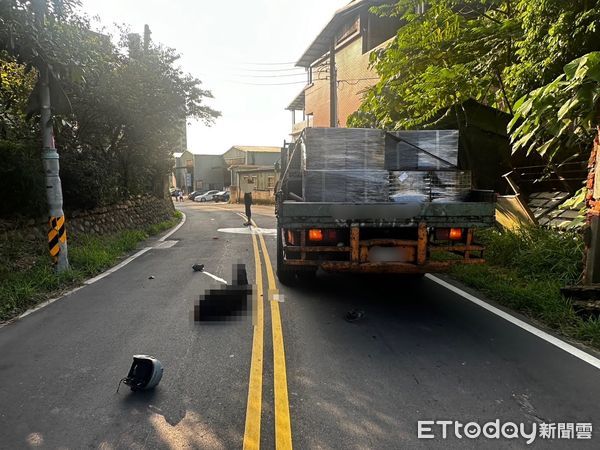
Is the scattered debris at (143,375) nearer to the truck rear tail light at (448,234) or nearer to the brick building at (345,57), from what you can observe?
the truck rear tail light at (448,234)

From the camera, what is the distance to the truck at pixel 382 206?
5.38 meters

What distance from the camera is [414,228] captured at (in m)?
5.62

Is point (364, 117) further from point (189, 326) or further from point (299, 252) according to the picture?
point (189, 326)

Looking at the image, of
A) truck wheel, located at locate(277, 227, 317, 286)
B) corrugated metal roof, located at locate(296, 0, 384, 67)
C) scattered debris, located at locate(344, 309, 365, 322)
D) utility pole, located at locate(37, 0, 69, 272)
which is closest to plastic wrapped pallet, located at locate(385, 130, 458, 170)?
truck wheel, located at locate(277, 227, 317, 286)

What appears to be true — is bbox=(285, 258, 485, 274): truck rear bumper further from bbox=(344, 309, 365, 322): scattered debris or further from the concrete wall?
the concrete wall

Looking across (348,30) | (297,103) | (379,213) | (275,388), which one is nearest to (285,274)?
(379,213)

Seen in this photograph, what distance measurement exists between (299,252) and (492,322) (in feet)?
8.26

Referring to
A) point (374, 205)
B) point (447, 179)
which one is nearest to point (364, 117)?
point (447, 179)

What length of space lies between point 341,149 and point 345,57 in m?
23.5

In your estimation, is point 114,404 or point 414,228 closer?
point 114,404

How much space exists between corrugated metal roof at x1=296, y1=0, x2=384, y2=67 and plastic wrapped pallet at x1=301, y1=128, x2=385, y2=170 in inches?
709

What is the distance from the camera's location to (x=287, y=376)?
382 centimetres

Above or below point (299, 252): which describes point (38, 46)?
above

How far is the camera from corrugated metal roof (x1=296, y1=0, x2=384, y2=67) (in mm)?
23475
